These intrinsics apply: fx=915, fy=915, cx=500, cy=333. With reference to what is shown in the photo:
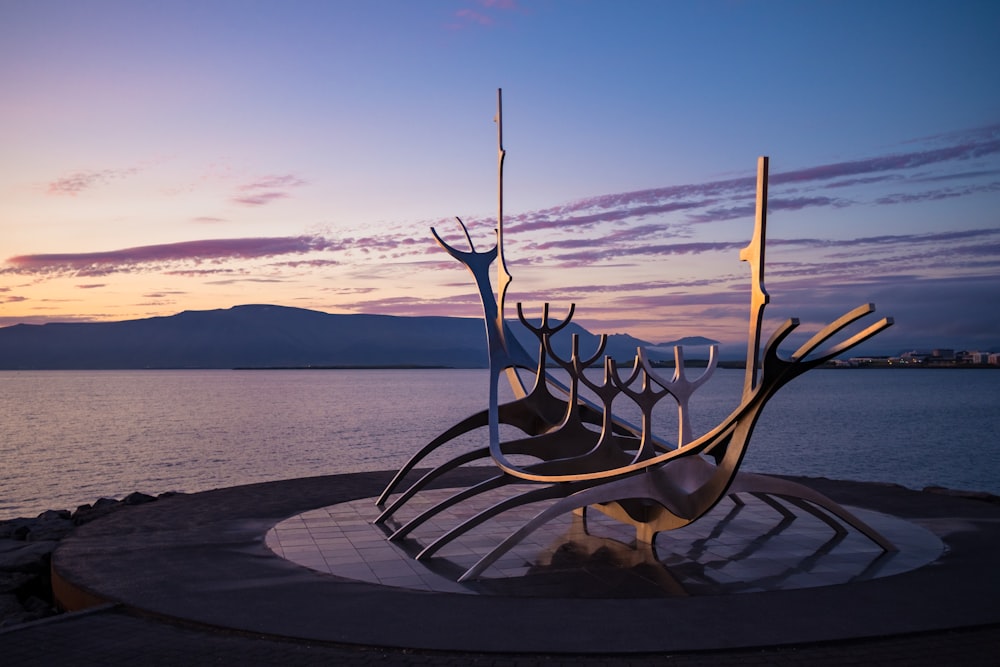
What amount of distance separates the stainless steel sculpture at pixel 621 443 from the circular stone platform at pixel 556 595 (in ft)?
2.47

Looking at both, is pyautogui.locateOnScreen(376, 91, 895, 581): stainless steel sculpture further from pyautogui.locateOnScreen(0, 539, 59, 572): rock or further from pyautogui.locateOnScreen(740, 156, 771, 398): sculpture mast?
pyautogui.locateOnScreen(0, 539, 59, 572): rock

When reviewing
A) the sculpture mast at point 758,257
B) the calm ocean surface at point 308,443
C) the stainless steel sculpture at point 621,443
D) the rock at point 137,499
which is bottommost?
the calm ocean surface at point 308,443

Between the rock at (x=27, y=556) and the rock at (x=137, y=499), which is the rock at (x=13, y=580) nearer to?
the rock at (x=27, y=556)

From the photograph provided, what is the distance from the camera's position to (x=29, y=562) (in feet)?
46.9

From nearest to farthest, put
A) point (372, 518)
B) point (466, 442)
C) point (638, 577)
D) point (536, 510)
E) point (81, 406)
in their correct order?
1. point (638, 577)
2. point (372, 518)
3. point (536, 510)
4. point (466, 442)
5. point (81, 406)

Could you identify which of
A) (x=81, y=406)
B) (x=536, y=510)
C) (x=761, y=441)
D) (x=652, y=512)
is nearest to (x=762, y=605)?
(x=652, y=512)

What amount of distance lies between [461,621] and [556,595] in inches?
69.9

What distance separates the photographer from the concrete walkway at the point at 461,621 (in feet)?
28.5

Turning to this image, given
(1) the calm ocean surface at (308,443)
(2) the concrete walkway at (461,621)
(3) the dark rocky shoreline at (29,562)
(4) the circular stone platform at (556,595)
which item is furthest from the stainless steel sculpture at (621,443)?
(1) the calm ocean surface at (308,443)

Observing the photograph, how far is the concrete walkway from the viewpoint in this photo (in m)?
8.67

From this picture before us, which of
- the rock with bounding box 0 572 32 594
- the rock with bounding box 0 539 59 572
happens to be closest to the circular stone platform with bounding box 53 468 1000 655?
the rock with bounding box 0 539 59 572

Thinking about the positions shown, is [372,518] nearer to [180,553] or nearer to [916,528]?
[180,553]

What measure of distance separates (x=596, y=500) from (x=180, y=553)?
6254 mm

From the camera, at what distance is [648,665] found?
8344 millimetres
